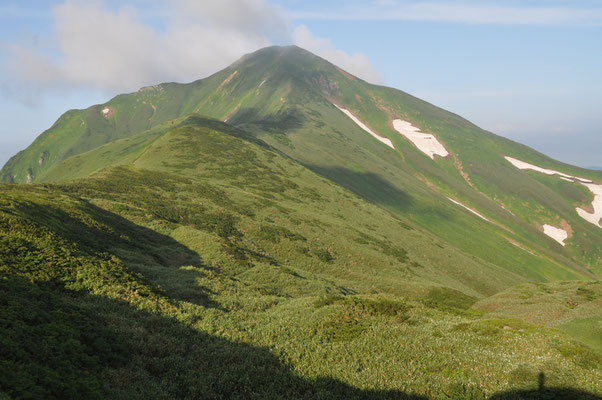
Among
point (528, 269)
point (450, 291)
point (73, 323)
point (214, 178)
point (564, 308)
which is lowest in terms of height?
point (528, 269)

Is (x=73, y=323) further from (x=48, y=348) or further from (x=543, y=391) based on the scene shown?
(x=543, y=391)

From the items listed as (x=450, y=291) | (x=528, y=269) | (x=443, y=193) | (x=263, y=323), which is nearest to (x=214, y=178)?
(x=450, y=291)

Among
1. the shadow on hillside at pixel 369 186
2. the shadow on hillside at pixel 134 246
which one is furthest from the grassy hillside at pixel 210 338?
the shadow on hillside at pixel 369 186

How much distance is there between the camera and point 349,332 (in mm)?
19719

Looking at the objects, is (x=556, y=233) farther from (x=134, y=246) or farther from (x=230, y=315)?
(x=230, y=315)

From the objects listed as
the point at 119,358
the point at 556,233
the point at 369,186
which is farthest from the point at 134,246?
the point at 556,233

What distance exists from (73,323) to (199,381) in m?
6.03

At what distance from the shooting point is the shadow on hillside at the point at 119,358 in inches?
395

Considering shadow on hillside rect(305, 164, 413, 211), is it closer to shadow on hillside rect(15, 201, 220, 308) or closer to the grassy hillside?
shadow on hillside rect(15, 201, 220, 308)

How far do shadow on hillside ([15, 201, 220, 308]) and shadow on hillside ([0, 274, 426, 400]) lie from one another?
21.6 feet

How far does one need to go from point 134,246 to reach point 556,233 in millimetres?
217414

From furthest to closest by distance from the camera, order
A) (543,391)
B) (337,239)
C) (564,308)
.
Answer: (337,239), (564,308), (543,391)

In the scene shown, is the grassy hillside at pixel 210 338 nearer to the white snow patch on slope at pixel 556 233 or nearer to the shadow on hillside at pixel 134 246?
the shadow on hillside at pixel 134 246

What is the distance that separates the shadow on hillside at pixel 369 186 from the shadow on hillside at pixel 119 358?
119 meters
